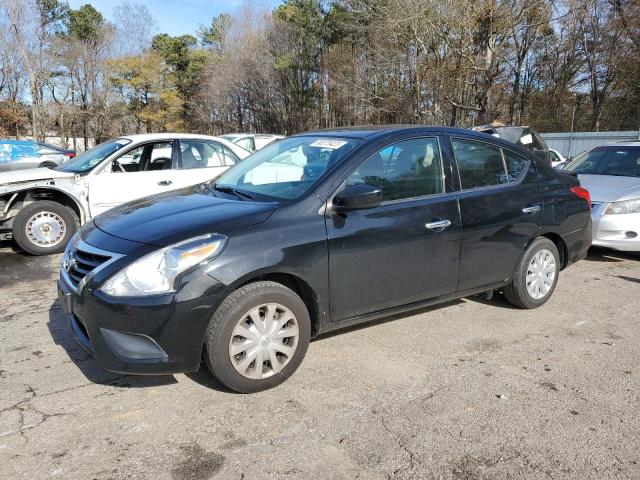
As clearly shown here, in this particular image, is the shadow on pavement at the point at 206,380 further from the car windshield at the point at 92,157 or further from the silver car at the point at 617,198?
the silver car at the point at 617,198

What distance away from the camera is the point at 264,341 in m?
3.15

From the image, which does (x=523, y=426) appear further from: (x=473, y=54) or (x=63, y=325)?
(x=473, y=54)

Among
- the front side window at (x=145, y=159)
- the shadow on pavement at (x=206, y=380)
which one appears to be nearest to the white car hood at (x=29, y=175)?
the front side window at (x=145, y=159)

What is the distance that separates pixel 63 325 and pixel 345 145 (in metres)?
2.83

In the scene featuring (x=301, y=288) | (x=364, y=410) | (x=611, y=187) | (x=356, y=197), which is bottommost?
(x=364, y=410)

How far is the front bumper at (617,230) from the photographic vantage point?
6.32 meters

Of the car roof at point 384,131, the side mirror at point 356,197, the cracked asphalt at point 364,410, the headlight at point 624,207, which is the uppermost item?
the car roof at point 384,131

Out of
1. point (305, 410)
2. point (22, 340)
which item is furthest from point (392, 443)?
point (22, 340)

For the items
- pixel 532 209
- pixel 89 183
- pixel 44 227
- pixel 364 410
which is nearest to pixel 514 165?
pixel 532 209

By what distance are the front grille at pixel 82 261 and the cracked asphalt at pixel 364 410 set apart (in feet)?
2.33

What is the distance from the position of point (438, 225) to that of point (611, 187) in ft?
14.0

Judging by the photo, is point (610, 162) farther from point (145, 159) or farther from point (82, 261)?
point (82, 261)

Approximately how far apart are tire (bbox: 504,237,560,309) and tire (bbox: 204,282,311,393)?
2.22 metres

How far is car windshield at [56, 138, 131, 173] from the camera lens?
7.12 metres
